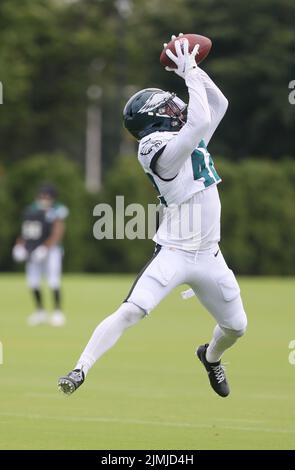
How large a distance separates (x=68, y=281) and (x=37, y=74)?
18.6 metres

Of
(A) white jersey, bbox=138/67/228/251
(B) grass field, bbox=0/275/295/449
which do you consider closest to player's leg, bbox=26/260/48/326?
(B) grass field, bbox=0/275/295/449

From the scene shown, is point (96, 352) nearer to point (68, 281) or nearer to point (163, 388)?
point (163, 388)

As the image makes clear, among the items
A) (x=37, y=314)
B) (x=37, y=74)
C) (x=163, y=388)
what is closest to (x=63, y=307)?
(x=37, y=314)

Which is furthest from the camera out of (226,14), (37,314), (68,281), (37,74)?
(37,74)

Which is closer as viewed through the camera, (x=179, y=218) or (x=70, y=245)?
(x=179, y=218)

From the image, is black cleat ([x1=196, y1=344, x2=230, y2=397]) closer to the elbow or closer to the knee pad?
the knee pad

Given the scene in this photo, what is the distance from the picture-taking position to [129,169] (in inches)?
1355

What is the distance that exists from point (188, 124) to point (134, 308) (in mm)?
1398

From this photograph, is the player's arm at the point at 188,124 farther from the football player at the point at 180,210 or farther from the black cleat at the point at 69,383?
the black cleat at the point at 69,383

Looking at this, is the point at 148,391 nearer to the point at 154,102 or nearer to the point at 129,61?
the point at 154,102

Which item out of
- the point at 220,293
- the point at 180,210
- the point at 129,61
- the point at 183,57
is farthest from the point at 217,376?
the point at 129,61

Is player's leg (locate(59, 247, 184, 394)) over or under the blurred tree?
under

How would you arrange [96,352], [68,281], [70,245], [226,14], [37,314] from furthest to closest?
1. [226,14]
2. [70,245]
3. [68,281]
4. [37,314]
5. [96,352]

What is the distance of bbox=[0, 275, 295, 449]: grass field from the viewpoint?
808 centimetres
